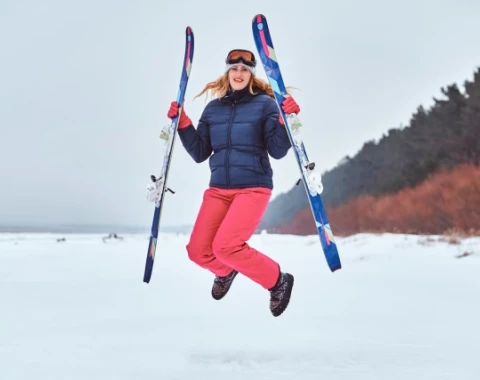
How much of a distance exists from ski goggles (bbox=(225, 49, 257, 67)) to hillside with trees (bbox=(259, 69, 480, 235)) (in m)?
8.13

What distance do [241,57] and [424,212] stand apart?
14.8m

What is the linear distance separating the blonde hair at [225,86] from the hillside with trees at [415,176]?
7921 millimetres

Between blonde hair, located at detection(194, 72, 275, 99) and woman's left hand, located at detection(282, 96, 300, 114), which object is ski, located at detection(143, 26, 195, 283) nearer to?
blonde hair, located at detection(194, 72, 275, 99)

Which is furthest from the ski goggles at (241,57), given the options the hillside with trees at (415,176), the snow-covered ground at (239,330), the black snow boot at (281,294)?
the hillside with trees at (415,176)

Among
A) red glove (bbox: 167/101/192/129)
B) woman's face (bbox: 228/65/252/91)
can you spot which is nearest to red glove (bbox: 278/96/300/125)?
woman's face (bbox: 228/65/252/91)

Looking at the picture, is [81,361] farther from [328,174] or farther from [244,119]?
[328,174]

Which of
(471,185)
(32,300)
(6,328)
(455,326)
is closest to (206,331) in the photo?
(6,328)

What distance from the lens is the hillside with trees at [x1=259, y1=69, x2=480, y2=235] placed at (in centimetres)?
1611

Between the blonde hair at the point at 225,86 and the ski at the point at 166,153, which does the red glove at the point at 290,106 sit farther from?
the ski at the point at 166,153

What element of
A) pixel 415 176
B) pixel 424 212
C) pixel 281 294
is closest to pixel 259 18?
pixel 281 294

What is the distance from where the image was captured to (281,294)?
356 cm

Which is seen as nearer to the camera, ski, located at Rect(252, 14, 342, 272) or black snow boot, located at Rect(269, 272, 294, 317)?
ski, located at Rect(252, 14, 342, 272)

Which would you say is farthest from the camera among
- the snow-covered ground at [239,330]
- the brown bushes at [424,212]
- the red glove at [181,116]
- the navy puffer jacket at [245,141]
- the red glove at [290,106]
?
the brown bushes at [424,212]

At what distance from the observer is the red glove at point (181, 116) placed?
3.75 metres
